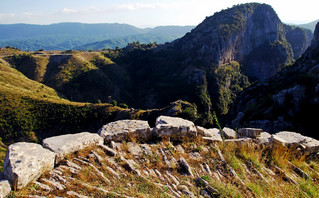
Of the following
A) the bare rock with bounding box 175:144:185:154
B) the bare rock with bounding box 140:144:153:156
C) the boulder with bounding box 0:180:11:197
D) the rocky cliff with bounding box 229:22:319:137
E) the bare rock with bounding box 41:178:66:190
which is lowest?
the rocky cliff with bounding box 229:22:319:137

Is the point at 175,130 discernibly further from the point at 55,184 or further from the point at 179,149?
the point at 55,184

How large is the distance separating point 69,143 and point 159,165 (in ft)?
11.0

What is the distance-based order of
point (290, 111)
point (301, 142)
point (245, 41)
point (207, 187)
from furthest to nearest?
1. point (245, 41)
2. point (290, 111)
3. point (301, 142)
4. point (207, 187)

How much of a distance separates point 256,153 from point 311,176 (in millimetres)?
1947

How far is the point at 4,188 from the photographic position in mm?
4617

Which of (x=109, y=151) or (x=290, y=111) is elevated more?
(x=109, y=151)

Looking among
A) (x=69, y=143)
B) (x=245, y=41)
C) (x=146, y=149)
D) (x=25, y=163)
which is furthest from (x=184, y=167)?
(x=245, y=41)

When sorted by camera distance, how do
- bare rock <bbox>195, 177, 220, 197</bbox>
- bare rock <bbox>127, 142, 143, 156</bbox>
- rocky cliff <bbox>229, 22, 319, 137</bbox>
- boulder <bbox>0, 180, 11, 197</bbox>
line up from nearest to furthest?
boulder <bbox>0, 180, 11, 197</bbox>, bare rock <bbox>195, 177, 220, 197</bbox>, bare rock <bbox>127, 142, 143, 156</bbox>, rocky cliff <bbox>229, 22, 319, 137</bbox>

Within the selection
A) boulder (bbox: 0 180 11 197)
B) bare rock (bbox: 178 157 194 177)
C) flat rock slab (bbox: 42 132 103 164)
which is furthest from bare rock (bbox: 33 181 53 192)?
bare rock (bbox: 178 157 194 177)

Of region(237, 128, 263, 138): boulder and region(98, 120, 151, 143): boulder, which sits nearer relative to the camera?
region(98, 120, 151, 143): boulder

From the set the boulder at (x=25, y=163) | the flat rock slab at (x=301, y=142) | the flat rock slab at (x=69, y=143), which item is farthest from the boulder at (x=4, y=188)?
the flat rock slab at (x=301, y=142)

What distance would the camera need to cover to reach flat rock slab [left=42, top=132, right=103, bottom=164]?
6.34m

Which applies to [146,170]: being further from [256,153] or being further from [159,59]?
[159,59]

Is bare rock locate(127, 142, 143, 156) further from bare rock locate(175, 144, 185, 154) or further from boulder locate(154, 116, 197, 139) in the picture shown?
bare rock locate(175, 144, 185, 154)
